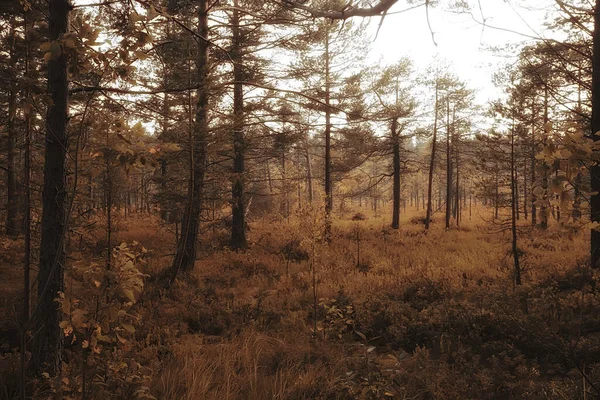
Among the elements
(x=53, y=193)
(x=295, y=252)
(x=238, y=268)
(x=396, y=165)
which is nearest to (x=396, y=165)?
(x=396, y=165)

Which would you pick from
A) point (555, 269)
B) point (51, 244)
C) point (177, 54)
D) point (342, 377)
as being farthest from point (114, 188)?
point (555, 269)

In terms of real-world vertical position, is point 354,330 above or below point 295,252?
above

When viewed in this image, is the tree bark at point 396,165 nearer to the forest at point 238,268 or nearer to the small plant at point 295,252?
the forest at point 238,268

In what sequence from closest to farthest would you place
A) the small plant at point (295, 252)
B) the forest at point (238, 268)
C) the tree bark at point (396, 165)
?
the forest at point (238, 268)
the small plant at point (295, 252)
the tree bark at point (396, 165)

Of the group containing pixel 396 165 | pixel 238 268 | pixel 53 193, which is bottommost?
pixel 238 268

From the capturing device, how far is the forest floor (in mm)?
3295

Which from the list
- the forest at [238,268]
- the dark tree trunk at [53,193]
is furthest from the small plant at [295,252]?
the dark tree trunk at [53,193]

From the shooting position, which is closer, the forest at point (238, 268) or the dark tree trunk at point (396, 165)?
the forest at point (238, 268)

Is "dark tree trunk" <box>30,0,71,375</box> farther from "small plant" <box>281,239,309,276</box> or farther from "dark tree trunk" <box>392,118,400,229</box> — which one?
"dark tree trunk" <box>392,118,400,229</box>

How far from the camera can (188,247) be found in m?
9.51

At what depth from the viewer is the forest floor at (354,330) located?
3.29 metres

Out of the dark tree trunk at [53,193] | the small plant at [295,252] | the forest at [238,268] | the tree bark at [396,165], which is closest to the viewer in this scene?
the forest at [238,268]

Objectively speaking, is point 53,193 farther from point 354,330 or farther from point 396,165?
point 396,165

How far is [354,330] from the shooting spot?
3.75 m
